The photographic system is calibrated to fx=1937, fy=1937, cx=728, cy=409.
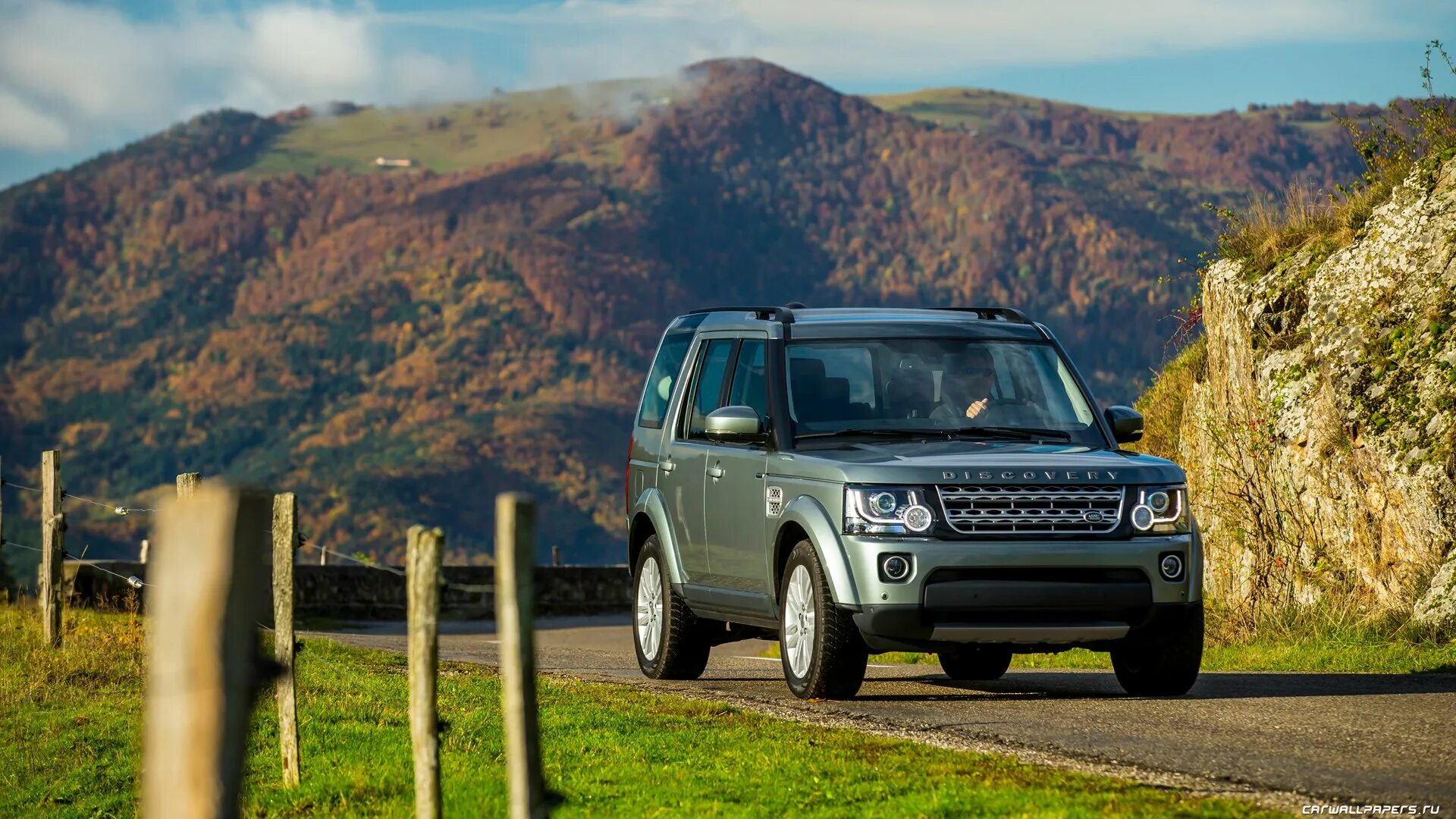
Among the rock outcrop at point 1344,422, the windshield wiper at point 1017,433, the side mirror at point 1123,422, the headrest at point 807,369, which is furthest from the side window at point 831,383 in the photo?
the rock outcrop at point 1344,422

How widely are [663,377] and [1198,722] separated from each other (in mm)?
5167

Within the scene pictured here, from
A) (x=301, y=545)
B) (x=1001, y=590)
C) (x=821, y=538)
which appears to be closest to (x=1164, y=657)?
(x=1001, y=590)

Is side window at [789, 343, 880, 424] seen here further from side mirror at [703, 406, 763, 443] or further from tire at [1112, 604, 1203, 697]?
tire at [1112, 604, 1203, 697]

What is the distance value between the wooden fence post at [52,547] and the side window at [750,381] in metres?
8.96

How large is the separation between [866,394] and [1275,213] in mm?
9100

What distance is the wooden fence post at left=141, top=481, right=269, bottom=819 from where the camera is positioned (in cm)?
441

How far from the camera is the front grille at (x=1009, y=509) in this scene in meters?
10.7

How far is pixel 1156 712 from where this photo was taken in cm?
1082

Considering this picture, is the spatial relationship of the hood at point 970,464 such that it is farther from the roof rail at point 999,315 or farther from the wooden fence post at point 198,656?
the wooden fence post at point 198,656

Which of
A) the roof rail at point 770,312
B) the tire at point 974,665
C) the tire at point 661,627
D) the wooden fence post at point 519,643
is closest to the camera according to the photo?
the wooden fence post at point 519,643

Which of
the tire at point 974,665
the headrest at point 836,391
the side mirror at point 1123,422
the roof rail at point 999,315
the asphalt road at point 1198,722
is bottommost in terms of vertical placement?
the tire at point 974,665

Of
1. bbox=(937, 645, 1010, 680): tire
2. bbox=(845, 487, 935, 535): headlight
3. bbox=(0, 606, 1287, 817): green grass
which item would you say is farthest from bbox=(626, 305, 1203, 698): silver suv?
bbox=(0, 606, 1287, 817): green grass

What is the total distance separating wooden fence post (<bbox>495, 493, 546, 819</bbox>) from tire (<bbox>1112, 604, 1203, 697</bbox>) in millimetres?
6124

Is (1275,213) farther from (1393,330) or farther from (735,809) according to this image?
(735,809)
